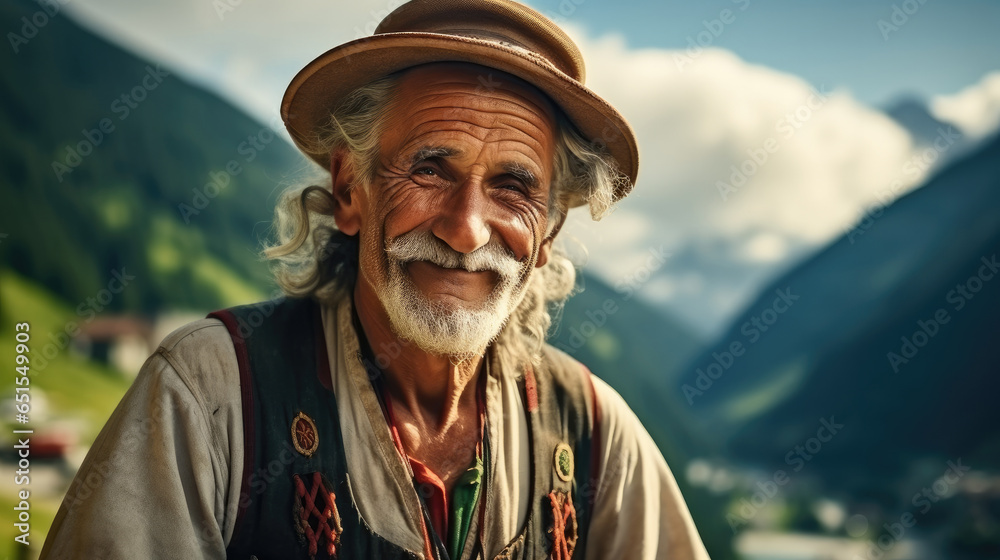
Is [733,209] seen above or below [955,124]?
below

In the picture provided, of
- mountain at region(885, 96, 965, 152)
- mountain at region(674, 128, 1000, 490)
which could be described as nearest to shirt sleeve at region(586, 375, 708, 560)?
mountain at region(674, 128, 1000, 490)

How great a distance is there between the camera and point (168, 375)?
197 cm

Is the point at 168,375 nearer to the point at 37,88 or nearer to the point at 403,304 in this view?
the point at 403,304

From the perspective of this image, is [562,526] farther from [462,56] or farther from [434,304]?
[462,56]

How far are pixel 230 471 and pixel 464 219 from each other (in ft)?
2.81

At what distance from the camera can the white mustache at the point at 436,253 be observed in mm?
2131

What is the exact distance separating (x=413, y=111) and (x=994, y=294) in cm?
332

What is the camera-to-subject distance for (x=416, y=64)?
2.24m

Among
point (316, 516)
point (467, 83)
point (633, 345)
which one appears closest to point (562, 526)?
point (316, 516)

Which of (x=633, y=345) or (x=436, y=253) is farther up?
(x=436, y=253)

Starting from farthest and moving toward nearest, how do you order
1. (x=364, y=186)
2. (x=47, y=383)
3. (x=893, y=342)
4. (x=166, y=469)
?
(x=893, y=342) → (x=47, y=383) → (x=364, y=186) → (x=166, y=469)

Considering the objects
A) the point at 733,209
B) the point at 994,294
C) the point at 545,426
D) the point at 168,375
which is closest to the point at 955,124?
the point at 994,294

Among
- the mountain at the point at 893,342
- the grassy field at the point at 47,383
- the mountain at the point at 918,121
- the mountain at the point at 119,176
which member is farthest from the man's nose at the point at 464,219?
the mountain at the point at 918,121

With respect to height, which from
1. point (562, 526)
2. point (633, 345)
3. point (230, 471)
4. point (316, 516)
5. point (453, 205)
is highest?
point (453, 205)
